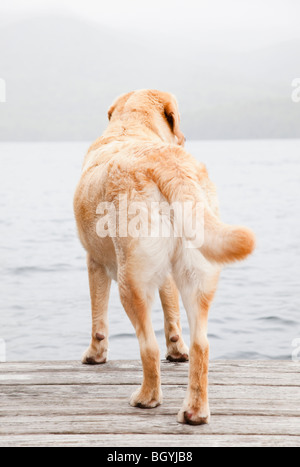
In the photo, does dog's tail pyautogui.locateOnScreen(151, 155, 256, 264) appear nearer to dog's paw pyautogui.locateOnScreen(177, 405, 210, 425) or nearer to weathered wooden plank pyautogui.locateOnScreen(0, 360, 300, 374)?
dog's paw pyautogui.locateOnScreen(177, 405, 210, 425)

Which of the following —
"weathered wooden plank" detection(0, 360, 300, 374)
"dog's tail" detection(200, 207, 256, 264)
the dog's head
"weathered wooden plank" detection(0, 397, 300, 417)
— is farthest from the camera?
the dog's head

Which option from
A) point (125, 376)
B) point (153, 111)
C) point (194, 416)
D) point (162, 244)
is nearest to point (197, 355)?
point (194, 416)

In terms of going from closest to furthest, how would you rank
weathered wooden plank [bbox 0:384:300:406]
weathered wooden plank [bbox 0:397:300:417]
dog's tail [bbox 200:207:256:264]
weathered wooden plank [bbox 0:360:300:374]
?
dog's tail [bbox 200:207:256:264]
weathered wooden plank [bbox 0:397:300:417]
weathered wooden plank [bbox 0:384:300:406]
weathered wooden plank [bbox 0:360:300:374]

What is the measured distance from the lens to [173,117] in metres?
3.64

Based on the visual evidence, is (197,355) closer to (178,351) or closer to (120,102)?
(178,351)

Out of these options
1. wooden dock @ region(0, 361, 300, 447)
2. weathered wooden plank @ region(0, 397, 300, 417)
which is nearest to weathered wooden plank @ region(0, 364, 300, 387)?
wooden dock @ region(0, 361, 300, 447)

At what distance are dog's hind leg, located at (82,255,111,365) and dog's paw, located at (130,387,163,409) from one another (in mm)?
714

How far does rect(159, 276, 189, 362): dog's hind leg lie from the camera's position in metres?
3.43

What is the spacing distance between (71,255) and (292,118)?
50.9 m

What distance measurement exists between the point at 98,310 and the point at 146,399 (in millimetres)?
790

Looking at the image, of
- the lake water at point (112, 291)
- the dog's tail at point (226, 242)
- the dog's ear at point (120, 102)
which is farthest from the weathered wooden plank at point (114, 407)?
the dog's ear at point (120, 102)

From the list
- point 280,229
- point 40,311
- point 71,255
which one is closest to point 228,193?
point 280,229

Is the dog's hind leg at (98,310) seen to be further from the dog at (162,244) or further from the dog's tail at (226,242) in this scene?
the dog's tail at (226,242)
